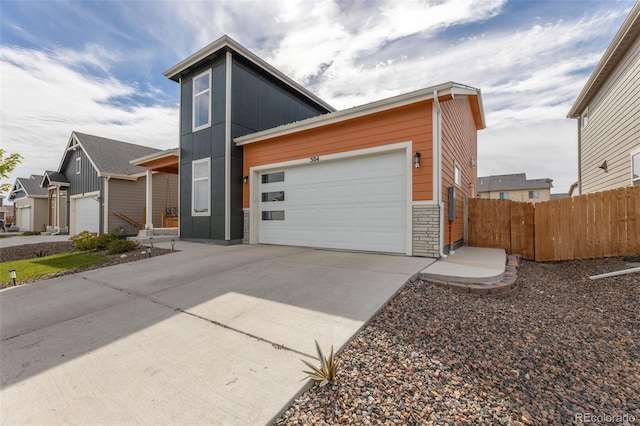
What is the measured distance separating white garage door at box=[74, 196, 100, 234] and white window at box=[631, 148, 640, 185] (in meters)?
21.3

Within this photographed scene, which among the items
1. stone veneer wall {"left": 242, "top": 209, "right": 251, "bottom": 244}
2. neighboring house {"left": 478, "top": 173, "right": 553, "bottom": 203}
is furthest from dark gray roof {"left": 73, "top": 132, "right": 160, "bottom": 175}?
neighboring house {"left": 478, "top": 173, "right": 553, "bottom": 203}

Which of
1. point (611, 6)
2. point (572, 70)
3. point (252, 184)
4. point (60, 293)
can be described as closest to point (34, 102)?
point (252, 184)

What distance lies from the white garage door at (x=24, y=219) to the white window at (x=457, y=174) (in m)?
30.3

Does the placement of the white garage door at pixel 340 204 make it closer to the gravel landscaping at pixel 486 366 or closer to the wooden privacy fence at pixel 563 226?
the gravel landscaping at pixel 486 366

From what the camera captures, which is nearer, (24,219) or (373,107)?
(373,107)

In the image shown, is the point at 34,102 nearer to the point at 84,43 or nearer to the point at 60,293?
the point at 84,43

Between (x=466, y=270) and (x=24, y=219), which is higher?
(x=24, y=219)

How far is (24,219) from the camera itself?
886 inches

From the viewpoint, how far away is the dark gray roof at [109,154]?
45.7 feet

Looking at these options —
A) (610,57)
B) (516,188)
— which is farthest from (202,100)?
(516,188)

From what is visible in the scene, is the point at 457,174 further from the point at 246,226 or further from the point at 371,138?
the point at 246,226

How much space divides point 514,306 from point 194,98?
10.6 m

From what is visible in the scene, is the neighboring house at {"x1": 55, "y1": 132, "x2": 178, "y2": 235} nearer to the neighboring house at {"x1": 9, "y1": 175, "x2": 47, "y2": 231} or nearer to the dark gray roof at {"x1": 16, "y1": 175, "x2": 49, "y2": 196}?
the neighboring house at {"x1": 9, "y1": 175, "x2": 47, "y2": 231}

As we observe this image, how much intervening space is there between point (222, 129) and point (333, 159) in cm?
412
